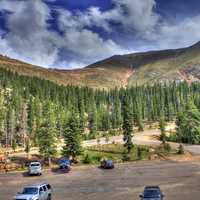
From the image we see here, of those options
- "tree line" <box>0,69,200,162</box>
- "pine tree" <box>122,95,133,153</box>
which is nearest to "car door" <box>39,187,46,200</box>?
"tree line" <box>0,69,200,162</box>

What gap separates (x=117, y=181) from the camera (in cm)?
5422

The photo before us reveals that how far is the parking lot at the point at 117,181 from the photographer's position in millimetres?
43906

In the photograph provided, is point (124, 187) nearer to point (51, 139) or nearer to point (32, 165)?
point (32, 165)

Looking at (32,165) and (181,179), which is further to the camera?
(32,165)

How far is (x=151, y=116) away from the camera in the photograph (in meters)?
196

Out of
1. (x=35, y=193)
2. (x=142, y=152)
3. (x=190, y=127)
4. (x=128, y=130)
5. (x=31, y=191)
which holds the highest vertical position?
(x=190, y=127)

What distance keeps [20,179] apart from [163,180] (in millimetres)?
21664

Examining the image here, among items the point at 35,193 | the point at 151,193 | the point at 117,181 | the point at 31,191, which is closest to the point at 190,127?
the point at 117,181

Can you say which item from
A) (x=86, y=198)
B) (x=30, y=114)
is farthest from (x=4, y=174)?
(x=30, y=114)

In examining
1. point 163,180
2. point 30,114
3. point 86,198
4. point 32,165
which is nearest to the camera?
point 86,198

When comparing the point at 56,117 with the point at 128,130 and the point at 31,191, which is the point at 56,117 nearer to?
the point at 128,130

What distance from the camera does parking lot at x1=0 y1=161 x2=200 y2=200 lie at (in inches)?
1729

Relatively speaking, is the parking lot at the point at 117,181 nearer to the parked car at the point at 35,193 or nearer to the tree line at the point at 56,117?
the parked car at the point at 35,193

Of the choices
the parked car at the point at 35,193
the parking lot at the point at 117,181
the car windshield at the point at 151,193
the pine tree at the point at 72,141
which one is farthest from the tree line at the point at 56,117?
the car windshield at the point at 151,193
